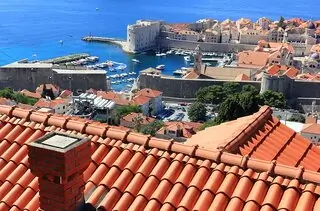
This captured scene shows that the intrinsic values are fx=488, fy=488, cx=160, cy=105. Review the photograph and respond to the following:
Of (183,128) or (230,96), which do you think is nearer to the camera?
(183,128)

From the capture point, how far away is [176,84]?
1203 inches

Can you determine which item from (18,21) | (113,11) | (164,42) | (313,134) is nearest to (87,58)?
(164,42)

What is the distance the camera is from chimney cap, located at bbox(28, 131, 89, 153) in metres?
2.07

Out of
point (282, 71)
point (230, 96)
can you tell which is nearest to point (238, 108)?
point (230, 96)

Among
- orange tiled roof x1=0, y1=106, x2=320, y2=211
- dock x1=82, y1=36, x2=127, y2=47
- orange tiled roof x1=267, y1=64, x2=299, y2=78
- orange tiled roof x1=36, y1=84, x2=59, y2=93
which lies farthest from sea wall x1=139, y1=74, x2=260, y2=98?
orange tiled roof x1=0, y1=106, x2=320, y2=211

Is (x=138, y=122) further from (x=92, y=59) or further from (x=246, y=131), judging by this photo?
(x=92, y=59)

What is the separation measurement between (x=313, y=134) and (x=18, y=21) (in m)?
47.5

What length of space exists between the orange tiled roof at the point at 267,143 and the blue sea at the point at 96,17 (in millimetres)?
30329

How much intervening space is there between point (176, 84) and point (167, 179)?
28.2m

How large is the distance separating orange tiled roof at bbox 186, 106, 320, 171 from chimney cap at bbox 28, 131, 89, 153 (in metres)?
1.17

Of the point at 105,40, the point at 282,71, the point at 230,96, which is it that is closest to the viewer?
the point at 230,96

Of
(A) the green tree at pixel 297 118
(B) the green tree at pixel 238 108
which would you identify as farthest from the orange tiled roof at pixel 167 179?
(A) the green tree at pixel 297 118

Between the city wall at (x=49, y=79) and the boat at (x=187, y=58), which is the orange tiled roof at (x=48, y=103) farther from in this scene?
the boat at (x=187, y=58)

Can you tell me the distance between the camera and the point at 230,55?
46438mm
